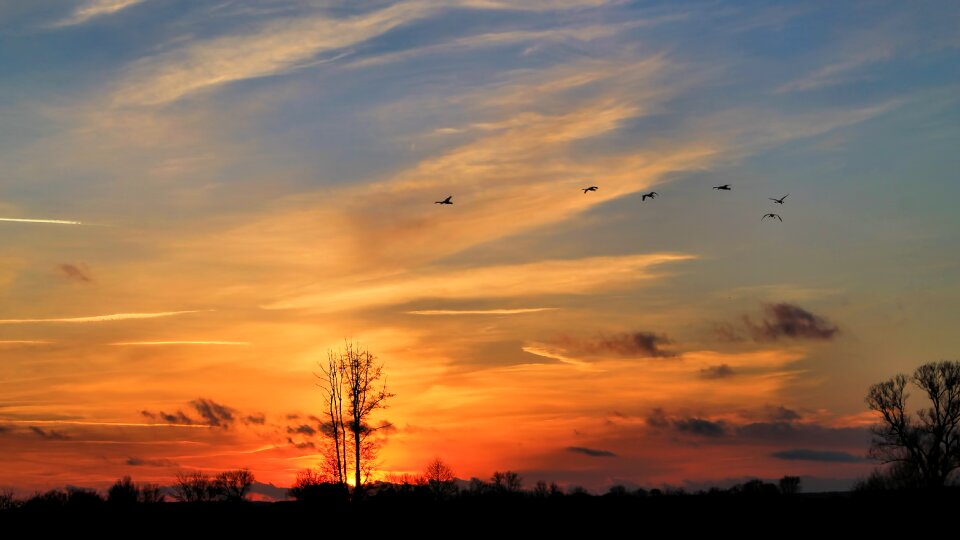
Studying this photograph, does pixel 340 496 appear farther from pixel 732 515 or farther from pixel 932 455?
pixel 932 455

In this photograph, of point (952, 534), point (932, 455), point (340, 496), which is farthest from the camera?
point (932, 455)

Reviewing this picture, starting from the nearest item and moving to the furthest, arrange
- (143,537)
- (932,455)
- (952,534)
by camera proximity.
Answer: (952,534), (143,537), (932,455)

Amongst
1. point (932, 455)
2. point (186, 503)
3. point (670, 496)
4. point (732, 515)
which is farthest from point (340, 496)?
point (932, 455)

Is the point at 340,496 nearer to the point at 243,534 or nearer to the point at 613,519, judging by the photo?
the point at 243,534

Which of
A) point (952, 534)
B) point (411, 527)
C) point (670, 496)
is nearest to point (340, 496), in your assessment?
point (411, 527)

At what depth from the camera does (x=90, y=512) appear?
2237 inches

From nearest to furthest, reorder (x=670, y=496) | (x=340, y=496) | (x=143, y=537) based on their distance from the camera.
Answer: (x=143, y=537) → (x=670, y=496) → (x=340, y=496)

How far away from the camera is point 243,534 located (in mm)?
52375

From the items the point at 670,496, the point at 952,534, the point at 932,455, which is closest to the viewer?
the point at 952,534

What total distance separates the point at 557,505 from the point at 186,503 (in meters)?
22.1

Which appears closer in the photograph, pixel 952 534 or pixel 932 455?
pixel 952 534

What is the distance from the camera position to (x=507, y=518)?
54969 mm

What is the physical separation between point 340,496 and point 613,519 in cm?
2472

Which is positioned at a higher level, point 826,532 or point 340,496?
point 340,496
